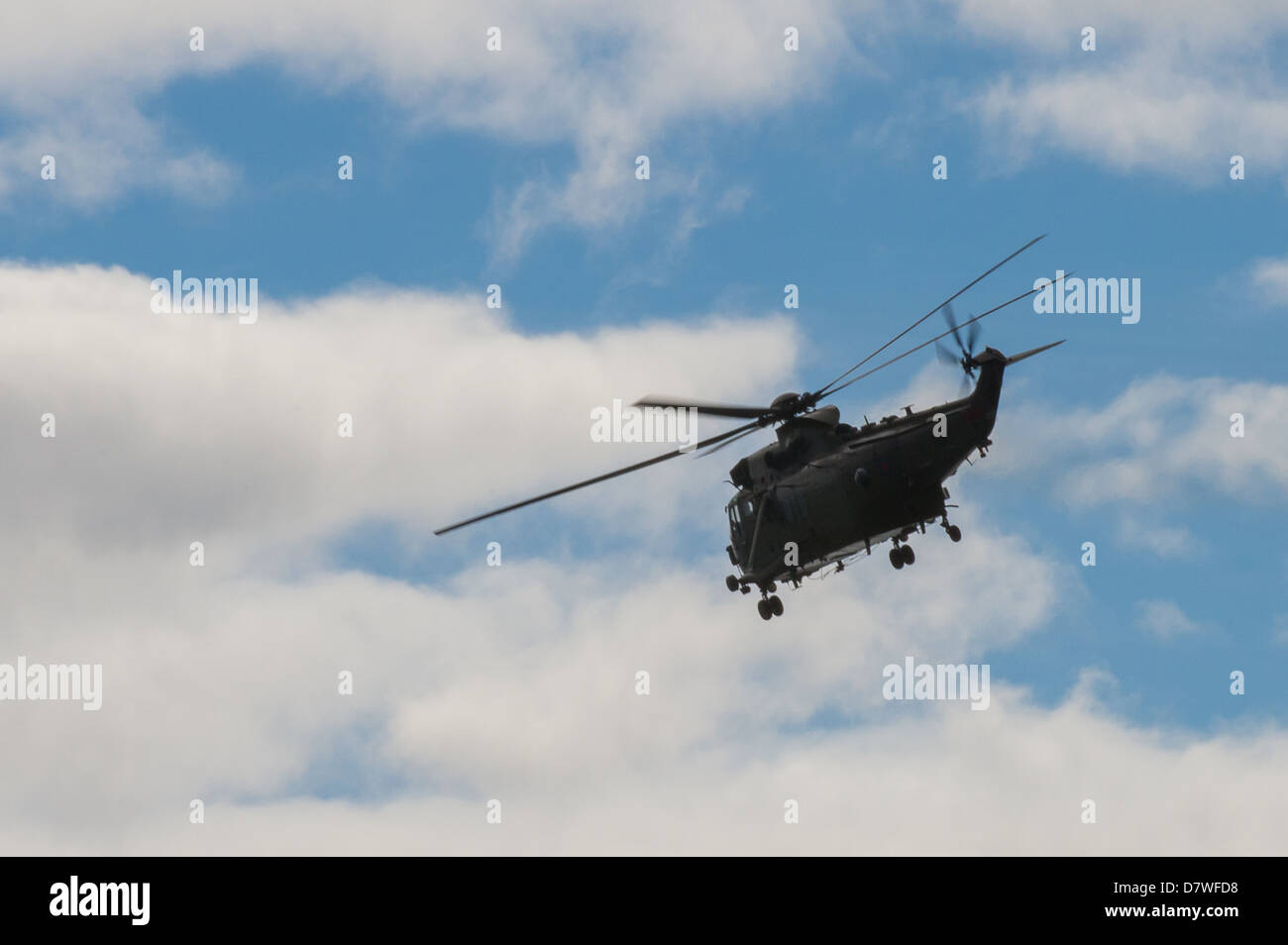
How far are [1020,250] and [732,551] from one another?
69.0ft

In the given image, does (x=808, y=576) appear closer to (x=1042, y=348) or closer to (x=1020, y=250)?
(x=1042, y=348)

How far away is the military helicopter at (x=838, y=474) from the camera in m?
67.6

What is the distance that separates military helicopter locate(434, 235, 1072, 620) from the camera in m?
67.6

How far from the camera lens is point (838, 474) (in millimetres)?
69250
